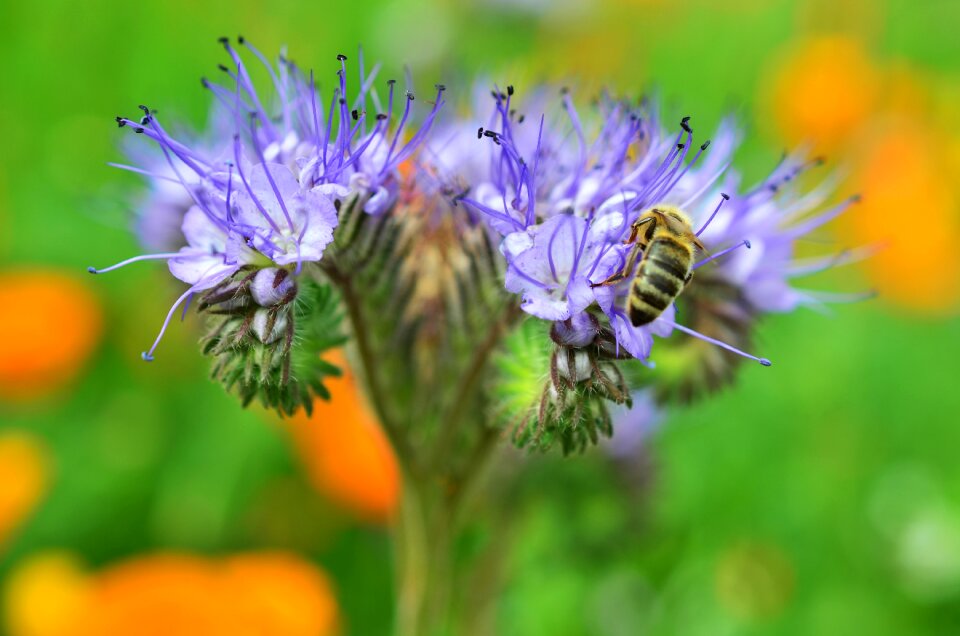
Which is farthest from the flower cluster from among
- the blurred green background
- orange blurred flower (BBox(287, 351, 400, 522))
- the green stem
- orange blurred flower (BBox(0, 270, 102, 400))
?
orange blurred flower (BBox(0, 270, 102, 400))

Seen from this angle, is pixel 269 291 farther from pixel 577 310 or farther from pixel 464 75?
pixel 464 75

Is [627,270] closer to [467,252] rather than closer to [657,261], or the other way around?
[657,261]

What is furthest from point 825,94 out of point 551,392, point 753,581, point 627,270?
point 551,392

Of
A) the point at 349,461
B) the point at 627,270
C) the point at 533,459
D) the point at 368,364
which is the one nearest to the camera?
the point at 627,270

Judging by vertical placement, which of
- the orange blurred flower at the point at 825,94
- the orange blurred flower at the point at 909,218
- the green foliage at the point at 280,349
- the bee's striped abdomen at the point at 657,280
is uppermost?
the orange blurred flower at the point at 825,94

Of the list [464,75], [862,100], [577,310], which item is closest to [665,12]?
[862,100]

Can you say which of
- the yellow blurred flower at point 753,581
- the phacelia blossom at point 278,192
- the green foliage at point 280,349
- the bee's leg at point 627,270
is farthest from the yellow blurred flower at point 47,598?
the yellow blurred flower at point 753,581

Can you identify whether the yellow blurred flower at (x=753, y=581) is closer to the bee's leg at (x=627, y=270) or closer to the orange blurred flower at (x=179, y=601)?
the orange blurred flower at (x=179, y=601)
